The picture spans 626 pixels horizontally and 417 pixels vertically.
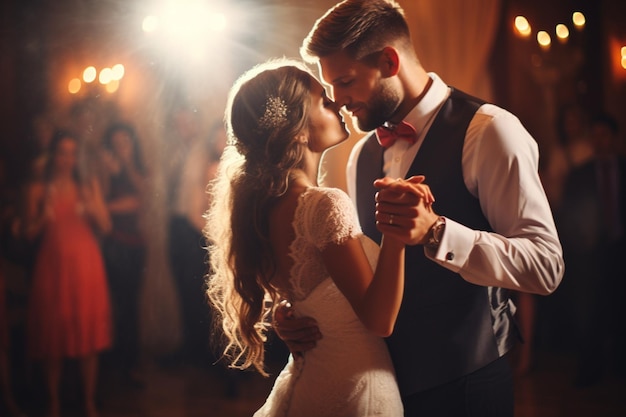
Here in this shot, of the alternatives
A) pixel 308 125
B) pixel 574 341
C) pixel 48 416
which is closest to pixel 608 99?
pixel 574 341

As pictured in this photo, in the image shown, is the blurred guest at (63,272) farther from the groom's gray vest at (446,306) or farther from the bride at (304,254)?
the groom's gray vest at (446,306)

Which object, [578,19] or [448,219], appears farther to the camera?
[578,19]

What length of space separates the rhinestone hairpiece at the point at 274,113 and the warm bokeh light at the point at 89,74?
310cm

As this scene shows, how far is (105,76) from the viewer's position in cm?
435

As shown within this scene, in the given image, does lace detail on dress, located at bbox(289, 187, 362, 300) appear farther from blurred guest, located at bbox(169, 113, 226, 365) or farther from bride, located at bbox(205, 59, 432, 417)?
blurred guest, located at bbox(169, 113, 226, 365)

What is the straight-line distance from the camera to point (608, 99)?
440 cm

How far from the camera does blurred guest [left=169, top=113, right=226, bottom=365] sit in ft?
13.8

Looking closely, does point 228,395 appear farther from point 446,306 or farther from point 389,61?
point 389,61

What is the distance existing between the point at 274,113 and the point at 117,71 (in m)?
3.07

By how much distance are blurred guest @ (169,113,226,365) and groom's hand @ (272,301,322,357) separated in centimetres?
262

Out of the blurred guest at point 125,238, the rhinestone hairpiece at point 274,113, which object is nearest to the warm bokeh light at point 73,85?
the blurred guest at point 125,238

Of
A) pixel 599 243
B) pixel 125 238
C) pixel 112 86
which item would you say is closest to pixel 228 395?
pixel 125 238

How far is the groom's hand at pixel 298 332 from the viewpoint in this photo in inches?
61.9

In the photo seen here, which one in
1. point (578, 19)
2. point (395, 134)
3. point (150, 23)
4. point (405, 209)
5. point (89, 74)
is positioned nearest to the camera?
point (405, 209)
